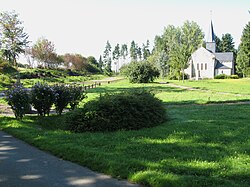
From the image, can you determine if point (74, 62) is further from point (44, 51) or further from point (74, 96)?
point (74, 96)

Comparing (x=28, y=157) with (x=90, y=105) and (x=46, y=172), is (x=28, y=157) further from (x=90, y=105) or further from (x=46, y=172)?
(x=90, y=105)

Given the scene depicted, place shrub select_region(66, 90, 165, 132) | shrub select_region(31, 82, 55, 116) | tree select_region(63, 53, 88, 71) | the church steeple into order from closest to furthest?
shrub select_region(66, 90, 165, 132), shrub select_region(31, 82, 55, 116), the church steeple, tree select_region(63, 53, 88, 71)

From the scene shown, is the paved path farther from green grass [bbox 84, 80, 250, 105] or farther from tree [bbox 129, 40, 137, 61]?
tree [bbox 129, 40, 137, 61]

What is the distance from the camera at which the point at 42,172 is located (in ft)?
16.7

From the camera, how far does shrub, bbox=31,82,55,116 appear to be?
443 inches

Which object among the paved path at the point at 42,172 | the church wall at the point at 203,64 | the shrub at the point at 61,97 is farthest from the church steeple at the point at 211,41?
the paved path at the point at 42,172

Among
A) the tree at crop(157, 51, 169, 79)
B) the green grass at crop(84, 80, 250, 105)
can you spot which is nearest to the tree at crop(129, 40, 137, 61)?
the tree at crop(157, 51, 169, 79)

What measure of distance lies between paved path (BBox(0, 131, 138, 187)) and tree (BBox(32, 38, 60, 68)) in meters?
68.8

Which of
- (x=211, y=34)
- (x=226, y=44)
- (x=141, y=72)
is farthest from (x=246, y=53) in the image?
(x=226, y=44)

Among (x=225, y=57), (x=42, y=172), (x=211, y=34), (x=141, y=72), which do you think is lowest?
(x=42, y=172)

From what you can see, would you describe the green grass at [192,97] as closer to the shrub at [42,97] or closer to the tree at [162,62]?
the shrub at [42,97]

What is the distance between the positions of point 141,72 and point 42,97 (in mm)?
37949

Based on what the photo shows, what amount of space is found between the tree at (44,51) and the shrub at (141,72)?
31.8 meters

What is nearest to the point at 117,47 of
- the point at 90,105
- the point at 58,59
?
the point at 58,59
